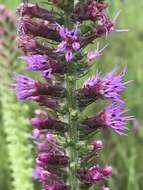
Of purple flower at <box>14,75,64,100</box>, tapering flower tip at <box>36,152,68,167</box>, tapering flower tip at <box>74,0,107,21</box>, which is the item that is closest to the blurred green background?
tapering flower tip at <box>74,0,107,21</box>

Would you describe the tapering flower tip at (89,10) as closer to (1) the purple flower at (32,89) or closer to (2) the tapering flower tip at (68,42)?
(2) the tapering flower tip at (68,42)

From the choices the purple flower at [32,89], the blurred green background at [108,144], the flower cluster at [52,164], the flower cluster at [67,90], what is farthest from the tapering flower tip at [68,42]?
the blurred green background at [108,144]

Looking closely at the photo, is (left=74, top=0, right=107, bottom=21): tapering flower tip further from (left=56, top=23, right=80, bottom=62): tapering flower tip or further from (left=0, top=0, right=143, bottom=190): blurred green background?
(left=0, top=0, right=143, bottom=190): blurred green background

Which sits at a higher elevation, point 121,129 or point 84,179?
point 121,129

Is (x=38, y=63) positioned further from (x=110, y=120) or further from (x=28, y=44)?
(x=110, y=120)

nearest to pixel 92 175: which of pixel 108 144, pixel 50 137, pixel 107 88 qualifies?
pixel 50 137

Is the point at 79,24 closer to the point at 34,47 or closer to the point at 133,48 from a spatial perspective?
the point at 34,47

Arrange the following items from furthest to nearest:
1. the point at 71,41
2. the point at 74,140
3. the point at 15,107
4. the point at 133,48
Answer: the point at 133,48, the point at 15,107, the point at 74,140, the point at 71,41

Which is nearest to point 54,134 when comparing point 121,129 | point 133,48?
point 121,129
